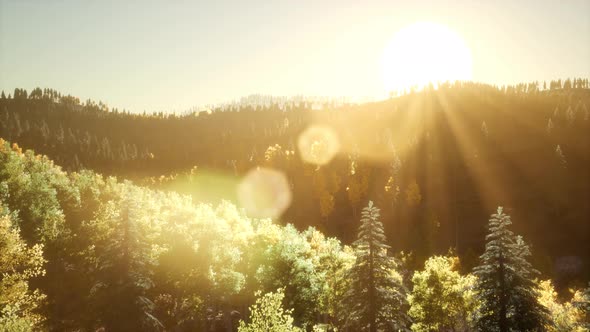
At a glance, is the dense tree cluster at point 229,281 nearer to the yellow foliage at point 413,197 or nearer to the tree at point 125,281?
the tree at point 125,281

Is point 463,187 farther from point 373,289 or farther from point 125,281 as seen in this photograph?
point 125,281

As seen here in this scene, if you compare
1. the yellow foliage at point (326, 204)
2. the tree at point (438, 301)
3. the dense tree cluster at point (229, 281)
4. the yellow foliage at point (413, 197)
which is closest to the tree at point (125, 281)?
the dense tree cluster at point (229, 281)

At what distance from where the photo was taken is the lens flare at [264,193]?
4983 inches

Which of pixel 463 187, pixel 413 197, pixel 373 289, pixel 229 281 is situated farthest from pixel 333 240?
pixel 463 187

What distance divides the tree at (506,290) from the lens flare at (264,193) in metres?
94.8

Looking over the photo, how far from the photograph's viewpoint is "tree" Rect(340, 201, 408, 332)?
28422 millimetres

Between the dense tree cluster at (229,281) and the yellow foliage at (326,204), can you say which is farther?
the yellow foliage at (326,204)

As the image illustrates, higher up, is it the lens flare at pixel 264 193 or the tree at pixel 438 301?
the tree at pixel 438 301

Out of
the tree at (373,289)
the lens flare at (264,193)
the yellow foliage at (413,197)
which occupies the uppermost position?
the tree at (373,289)

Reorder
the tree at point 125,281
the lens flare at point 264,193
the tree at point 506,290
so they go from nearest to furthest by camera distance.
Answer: the tree at point 506,290 < the tree at point 125,281 < the lens flare at point 264,193

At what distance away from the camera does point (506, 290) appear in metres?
27.5

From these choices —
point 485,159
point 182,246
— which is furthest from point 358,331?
point 485,159

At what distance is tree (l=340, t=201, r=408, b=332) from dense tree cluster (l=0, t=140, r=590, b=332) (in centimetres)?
8

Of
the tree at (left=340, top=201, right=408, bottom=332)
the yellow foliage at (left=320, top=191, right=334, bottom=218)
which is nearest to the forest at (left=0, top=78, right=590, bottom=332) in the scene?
the tree at (left=340, top=201, right=408, bottom=332)
